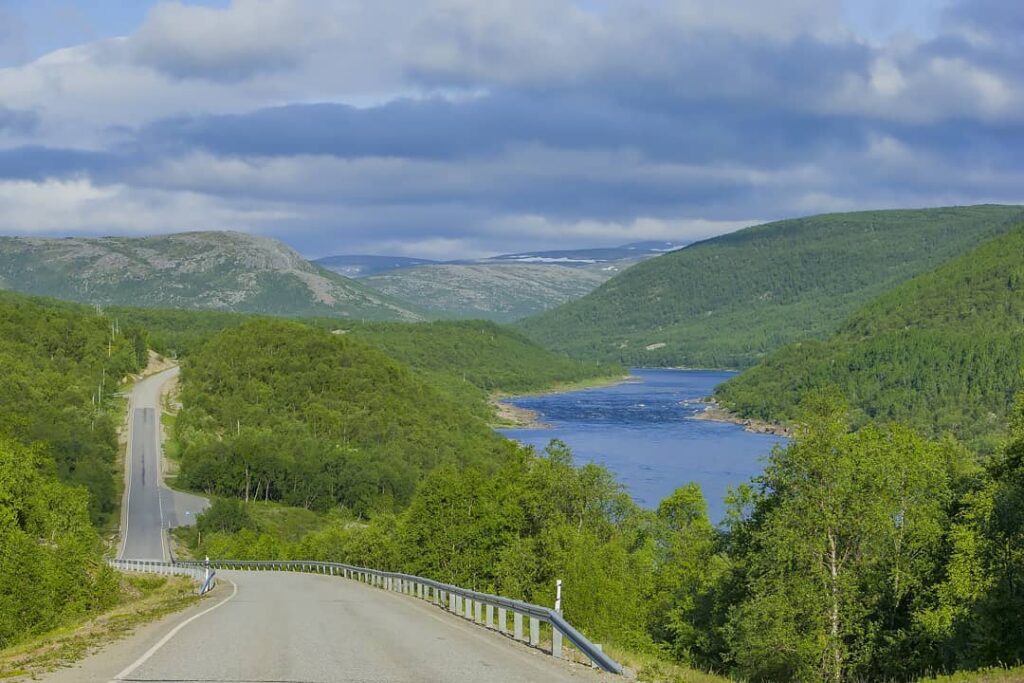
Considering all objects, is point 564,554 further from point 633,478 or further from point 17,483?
point 633,478

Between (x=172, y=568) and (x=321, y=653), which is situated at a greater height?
(x=321, y=653)

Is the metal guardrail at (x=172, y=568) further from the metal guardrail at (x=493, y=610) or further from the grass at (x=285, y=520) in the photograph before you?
the grass at (x=285, y=520)

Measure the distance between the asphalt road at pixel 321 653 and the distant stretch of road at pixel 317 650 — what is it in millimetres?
15

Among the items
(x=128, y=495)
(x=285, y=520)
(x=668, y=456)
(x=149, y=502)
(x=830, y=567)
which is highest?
(x=830, y=567)

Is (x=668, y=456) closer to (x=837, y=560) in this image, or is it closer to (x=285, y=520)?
(x=285, y=520)

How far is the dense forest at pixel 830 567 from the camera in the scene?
32.0m

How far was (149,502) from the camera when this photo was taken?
138000 mm

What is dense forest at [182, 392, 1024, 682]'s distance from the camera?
32.0m

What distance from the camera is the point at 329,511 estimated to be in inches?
6191

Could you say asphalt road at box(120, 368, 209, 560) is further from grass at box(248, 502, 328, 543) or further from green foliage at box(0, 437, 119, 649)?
green foliage at box(0, 437, 119, 649)

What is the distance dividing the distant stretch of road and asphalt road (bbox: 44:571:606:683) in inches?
0.6

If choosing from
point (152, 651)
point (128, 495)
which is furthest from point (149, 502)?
point (152, 651)

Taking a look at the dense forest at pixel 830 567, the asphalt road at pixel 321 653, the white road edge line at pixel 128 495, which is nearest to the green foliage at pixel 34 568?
the asphalt road at pixel 321 653

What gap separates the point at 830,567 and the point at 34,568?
32.9 m
